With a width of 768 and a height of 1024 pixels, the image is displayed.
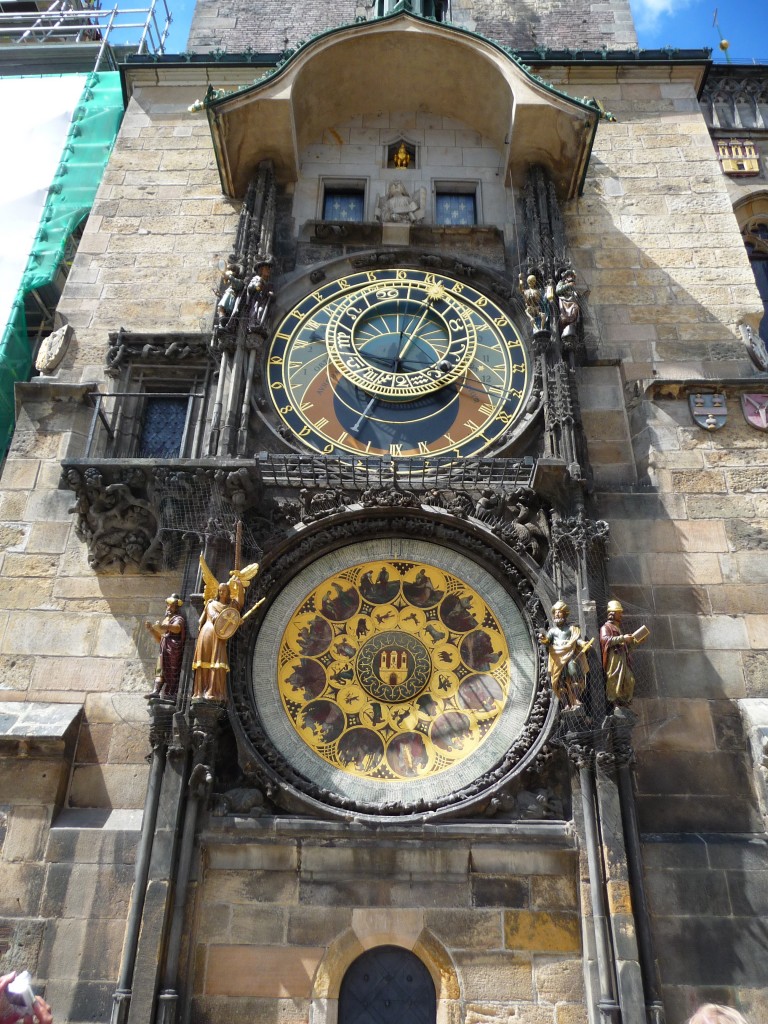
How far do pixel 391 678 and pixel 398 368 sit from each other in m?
3.47

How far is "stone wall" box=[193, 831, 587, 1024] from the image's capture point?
7.06 metres

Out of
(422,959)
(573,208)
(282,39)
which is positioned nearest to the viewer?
(422,959)

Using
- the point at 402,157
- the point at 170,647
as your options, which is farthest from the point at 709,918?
the point at 402,157

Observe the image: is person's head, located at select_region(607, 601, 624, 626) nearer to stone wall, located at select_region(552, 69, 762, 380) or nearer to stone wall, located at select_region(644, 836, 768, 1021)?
stone wall, located at select_region(644, 836, 768, 1021)

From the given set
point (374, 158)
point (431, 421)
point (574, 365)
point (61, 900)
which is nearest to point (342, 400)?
point (431, 421)

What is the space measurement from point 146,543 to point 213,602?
1420mm

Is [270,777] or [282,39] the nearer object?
[270,777]

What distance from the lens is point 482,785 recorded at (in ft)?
25.3

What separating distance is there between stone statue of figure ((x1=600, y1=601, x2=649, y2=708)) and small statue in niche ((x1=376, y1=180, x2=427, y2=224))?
563 centimetres

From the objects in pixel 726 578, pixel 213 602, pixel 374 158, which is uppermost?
pixel 374 158

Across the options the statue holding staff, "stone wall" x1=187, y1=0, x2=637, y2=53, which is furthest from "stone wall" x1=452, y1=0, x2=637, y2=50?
the statue holding staff

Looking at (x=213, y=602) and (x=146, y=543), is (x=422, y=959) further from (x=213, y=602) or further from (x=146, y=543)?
(x=146, y=543)

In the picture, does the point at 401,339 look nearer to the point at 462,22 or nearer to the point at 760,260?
the point at 760,260

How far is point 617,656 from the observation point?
7789mm
